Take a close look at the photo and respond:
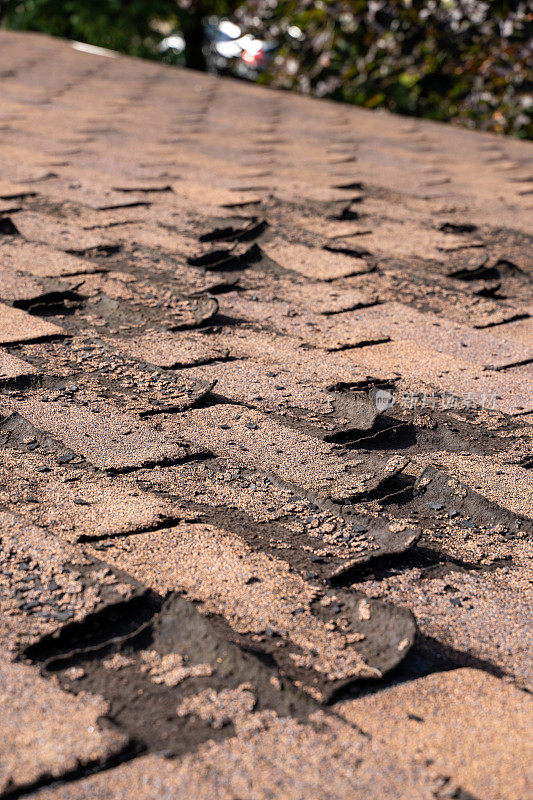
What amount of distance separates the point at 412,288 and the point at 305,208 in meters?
0.70

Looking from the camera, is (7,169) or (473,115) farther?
(473,115)

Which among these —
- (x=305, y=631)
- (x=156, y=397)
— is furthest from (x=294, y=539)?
(x=156, y=397)

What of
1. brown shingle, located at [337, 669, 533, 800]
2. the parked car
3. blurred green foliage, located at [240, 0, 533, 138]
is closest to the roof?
brown shingle, located at [337, 669, 533, 800]

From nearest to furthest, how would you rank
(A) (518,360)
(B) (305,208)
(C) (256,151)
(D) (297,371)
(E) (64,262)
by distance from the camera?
1. (D) (297,371)
2. (A) (518,360)
3. (E) (64,262)
4. (B) (305,208)
5. (C) (256,151)

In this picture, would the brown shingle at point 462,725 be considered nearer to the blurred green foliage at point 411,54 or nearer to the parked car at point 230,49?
the blurred green foliage at point 411,54

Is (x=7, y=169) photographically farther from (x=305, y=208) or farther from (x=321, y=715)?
(x=321, y=715)

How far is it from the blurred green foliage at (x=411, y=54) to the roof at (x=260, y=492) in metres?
3.18

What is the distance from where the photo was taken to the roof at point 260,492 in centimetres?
90

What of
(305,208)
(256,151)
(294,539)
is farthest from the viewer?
(256,151)

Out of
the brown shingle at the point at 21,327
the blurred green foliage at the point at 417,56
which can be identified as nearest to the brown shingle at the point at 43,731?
the brown shingle at the point at 21,327

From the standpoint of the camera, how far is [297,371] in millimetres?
1803

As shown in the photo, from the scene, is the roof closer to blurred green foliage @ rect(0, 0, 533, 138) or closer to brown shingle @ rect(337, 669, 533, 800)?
brown shingle @ rect(337, 669, 533, 800)

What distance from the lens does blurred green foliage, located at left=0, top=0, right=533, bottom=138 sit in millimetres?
5750

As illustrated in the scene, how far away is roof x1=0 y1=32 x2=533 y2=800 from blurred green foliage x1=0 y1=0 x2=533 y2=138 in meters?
3.18
